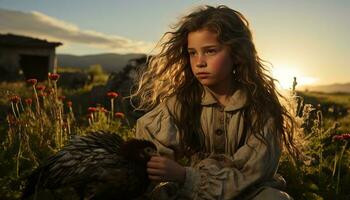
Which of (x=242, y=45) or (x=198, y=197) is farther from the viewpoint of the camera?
(x=242, y=45)

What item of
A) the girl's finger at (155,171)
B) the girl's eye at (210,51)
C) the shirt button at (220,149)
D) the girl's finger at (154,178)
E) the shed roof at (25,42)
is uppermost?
the girl's eye at (210,51)

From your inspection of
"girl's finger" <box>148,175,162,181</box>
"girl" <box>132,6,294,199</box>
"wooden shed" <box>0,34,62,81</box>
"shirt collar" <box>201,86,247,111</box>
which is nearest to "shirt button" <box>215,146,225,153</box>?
"girl" <box>132,6,294,199</box>

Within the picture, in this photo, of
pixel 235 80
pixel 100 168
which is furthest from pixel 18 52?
pixel 100 168

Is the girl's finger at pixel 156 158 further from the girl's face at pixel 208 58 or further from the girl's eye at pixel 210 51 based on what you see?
the girl's eye at pixel 210 51

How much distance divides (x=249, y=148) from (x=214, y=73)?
0.69m

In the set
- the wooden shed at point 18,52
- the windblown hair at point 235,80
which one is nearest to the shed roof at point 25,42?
the wooden shed at point 18,52

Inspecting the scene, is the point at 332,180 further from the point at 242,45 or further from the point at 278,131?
the point at 242,45

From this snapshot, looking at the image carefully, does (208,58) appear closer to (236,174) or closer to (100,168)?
(236,174)

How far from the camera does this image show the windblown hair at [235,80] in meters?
4.20

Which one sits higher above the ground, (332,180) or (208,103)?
(208,103)

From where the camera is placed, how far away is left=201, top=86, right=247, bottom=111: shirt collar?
424cm

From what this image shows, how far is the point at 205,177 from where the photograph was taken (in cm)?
396

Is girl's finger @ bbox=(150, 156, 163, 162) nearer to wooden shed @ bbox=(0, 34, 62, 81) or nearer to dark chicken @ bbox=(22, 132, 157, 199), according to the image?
dark chicken @ bbox=(22, 132, 157, 199)

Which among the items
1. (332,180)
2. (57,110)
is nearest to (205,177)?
(332,180)
